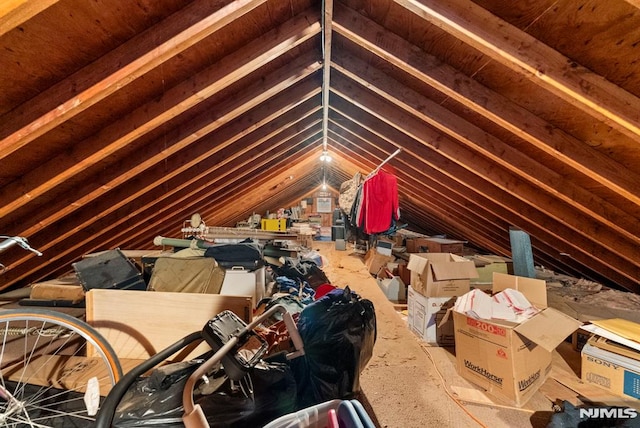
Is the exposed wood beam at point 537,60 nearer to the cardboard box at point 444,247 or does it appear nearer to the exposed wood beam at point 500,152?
the exposed wood beam at point 500,152

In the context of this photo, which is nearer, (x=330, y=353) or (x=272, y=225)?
(x=330, y=353)

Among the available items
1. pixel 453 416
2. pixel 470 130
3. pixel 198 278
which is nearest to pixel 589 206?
pixel 470 130

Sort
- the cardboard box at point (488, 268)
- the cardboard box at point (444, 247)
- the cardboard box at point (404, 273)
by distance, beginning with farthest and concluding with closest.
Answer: the cardboard box at point (444, 247), the cardboard box at point (404, 273), the cardboard box at point (488, 268)

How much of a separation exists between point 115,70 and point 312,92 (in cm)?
182

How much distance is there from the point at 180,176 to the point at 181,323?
1730mm

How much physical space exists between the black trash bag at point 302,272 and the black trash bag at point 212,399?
2.07 meters

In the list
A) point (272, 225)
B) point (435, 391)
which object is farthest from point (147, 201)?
point (272, 225)

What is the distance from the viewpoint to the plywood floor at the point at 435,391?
4.97ft

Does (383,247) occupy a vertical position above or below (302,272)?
above

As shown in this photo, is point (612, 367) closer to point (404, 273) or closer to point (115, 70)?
point (404, 273)

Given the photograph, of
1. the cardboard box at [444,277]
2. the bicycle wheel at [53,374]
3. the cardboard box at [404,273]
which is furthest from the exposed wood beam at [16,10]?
the cardboard box at [404,273]

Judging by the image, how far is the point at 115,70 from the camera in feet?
4.21

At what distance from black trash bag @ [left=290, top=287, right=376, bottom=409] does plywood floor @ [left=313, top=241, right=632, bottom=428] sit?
44 centimetres

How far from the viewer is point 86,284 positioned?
6.64ft
